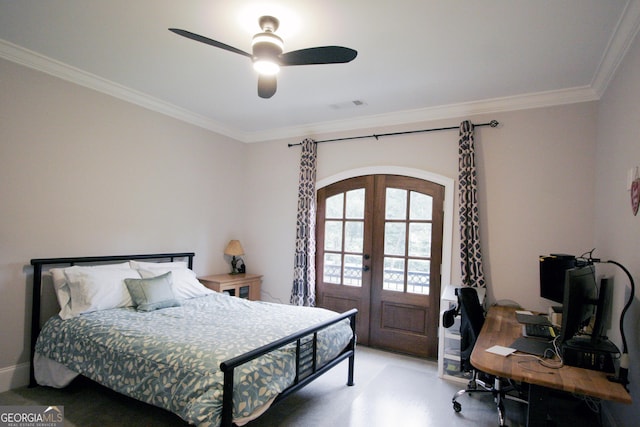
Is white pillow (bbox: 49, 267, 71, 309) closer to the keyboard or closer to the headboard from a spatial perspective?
the headboard

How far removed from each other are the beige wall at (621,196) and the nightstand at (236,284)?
3.75 metres

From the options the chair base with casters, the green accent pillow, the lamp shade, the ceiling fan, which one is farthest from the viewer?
the lamp shade

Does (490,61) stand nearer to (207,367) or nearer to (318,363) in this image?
(318,363)

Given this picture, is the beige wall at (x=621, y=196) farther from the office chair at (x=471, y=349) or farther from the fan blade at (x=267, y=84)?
Result: the fan blade at (x=267, y=84)

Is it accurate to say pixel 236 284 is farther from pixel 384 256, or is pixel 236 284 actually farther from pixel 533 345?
pixel 533 345

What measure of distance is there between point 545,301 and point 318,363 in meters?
2.27

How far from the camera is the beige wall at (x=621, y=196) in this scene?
214 centimetres

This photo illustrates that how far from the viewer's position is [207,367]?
2.01 metres

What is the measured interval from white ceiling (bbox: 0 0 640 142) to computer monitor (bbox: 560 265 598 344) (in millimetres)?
1574

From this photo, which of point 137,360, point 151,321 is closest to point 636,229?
point 137,360

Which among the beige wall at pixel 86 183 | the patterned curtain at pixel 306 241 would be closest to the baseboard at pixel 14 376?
the beige wall at pixel 86 183

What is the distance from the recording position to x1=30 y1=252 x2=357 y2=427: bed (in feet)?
6.54

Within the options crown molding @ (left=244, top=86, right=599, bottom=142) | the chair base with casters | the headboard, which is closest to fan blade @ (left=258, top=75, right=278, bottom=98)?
crown molding @ (left=244, top=86, right=599, bottom=142)

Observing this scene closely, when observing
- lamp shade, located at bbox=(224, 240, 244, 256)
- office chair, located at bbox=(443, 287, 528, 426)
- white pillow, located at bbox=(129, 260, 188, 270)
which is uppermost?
lamp shade, located at bbox=(224, 240, 244, 256)
